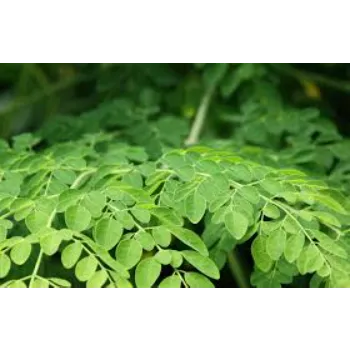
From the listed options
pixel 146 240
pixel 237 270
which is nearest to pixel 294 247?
pixel 146 240

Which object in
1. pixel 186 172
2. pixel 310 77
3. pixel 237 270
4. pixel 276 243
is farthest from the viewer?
pixel 310 77

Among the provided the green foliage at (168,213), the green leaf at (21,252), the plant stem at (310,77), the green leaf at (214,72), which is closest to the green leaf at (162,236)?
the green foliage at (168,213)

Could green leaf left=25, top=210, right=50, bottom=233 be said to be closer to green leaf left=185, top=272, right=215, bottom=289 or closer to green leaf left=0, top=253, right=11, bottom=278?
green leaf left=0, top=253, right=11, bottom=278

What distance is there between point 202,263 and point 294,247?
160 millimetres

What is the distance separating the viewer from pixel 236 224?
114cm

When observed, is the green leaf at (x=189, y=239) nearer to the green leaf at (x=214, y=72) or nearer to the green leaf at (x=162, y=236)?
the green leaf at (x=162, y=236)

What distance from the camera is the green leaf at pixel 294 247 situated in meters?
1.14

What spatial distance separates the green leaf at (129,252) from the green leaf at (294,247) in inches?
9.9

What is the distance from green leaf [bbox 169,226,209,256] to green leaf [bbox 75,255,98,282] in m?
0.15

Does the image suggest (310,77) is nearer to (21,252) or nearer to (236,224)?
(236,224)
